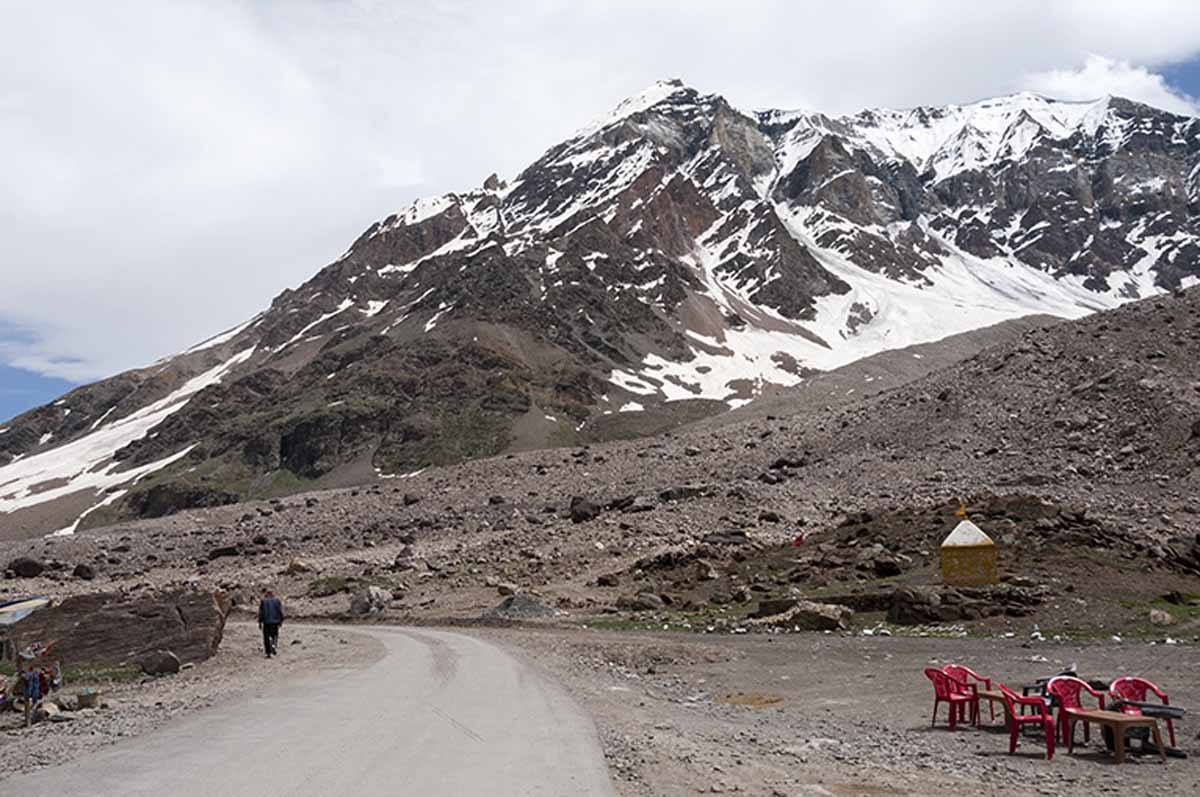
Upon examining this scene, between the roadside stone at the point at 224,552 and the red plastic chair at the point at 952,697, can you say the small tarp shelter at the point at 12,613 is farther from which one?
the roadside stone at the point at 224,552

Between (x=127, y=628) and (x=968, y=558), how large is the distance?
21177 mm

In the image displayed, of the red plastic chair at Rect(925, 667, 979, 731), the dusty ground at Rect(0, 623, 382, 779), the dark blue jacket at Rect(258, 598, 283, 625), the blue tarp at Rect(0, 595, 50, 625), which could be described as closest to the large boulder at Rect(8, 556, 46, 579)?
the dusty ground at Rect(0, 623, 382, 779)

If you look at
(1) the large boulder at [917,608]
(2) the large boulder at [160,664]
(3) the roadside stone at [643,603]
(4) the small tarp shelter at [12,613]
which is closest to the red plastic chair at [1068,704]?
(1) the large boulder at [917,608]

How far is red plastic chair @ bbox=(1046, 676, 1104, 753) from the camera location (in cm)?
1183

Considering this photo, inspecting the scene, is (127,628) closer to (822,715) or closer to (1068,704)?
(822,715)

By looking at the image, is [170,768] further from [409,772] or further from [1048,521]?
[1048,521]

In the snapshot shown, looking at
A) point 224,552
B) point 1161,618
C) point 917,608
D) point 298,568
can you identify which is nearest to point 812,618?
point 917,608

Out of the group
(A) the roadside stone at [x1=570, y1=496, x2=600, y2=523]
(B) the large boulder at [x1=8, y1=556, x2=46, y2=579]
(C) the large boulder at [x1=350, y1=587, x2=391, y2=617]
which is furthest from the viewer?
(B) the large boulder at [x1=8, y1=556, x2=46, y2=579]

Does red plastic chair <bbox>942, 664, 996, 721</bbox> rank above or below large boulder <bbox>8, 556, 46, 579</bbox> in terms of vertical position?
below

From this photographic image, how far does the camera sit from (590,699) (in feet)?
54.7

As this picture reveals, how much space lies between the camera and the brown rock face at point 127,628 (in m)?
22.4

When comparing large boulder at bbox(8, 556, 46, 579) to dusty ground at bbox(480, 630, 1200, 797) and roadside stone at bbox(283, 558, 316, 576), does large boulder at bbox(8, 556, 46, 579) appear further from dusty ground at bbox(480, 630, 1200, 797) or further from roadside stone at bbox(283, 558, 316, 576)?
dusty ground at bbox(480, 630, 1200, 797)

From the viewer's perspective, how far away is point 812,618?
23578 mm

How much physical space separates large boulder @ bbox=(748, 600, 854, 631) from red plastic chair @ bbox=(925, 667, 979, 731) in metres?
9.26
